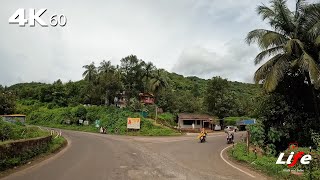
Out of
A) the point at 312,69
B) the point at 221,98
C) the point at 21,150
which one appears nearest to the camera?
the point at 21,150

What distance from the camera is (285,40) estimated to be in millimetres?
25250

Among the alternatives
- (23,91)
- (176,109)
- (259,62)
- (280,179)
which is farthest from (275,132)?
(23,91)

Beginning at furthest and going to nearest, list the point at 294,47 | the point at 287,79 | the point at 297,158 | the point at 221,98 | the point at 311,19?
the point at 221,98 < the point at 287,79 < the point at 311,19 < the point at 294,47 < the point at 297,158

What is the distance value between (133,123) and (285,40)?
1375 inches

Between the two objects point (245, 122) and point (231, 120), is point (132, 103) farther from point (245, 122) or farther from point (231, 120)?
point (245, 122)

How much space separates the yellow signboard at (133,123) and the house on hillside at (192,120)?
10371 millimetres

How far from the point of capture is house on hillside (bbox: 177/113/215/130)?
65938mm

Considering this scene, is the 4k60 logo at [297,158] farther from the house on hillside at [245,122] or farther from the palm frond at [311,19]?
the house on hillside at [245,122]

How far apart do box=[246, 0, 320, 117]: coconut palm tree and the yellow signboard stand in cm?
3240

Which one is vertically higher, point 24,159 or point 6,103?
point 6,103

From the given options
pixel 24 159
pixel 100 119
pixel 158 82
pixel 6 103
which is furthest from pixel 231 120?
pixel 24 159

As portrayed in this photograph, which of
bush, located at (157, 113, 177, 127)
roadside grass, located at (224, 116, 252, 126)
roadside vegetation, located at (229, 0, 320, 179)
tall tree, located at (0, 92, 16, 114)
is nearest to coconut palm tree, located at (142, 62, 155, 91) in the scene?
bush, located at (157, 113, 177, 127)

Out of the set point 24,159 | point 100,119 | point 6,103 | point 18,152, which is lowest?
point 24,159

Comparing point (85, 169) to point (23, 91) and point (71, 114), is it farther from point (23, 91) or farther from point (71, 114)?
point (23, 91)
